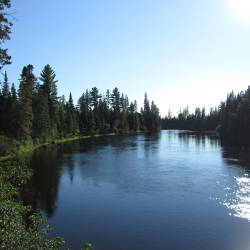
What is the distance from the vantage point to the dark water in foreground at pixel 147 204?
14.2 meters

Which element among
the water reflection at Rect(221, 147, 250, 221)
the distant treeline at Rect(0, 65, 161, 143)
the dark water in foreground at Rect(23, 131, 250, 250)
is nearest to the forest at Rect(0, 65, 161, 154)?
the distant treeline at Rect(0, 65, 161, 143)

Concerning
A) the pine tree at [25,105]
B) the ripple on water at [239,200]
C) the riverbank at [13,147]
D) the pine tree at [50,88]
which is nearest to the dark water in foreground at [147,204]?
the ripple on water at [239,200]

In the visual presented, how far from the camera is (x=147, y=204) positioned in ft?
64.1

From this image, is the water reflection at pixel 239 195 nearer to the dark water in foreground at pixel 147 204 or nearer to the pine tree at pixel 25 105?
the dark water in foreground at pixel 147 204

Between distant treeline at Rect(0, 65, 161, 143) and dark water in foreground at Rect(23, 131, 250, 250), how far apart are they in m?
12.6

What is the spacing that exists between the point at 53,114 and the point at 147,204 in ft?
173

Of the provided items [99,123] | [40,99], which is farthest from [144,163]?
[99,123]

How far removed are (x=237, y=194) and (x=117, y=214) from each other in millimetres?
11379

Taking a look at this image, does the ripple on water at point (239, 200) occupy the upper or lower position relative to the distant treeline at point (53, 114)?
lower

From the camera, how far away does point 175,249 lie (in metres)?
13.1

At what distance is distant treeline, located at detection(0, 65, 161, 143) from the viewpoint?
1868 inches

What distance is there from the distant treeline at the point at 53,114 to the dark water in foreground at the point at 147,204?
12.6 meters

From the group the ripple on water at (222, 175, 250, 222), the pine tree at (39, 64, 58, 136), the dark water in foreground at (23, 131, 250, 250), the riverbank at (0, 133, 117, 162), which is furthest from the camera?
the pine tree at (39, 64, 58, 136)

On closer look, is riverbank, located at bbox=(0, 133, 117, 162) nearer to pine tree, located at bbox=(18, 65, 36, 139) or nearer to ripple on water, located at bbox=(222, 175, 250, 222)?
pine tree, located at bbox=(18, 65, 36, 139)
